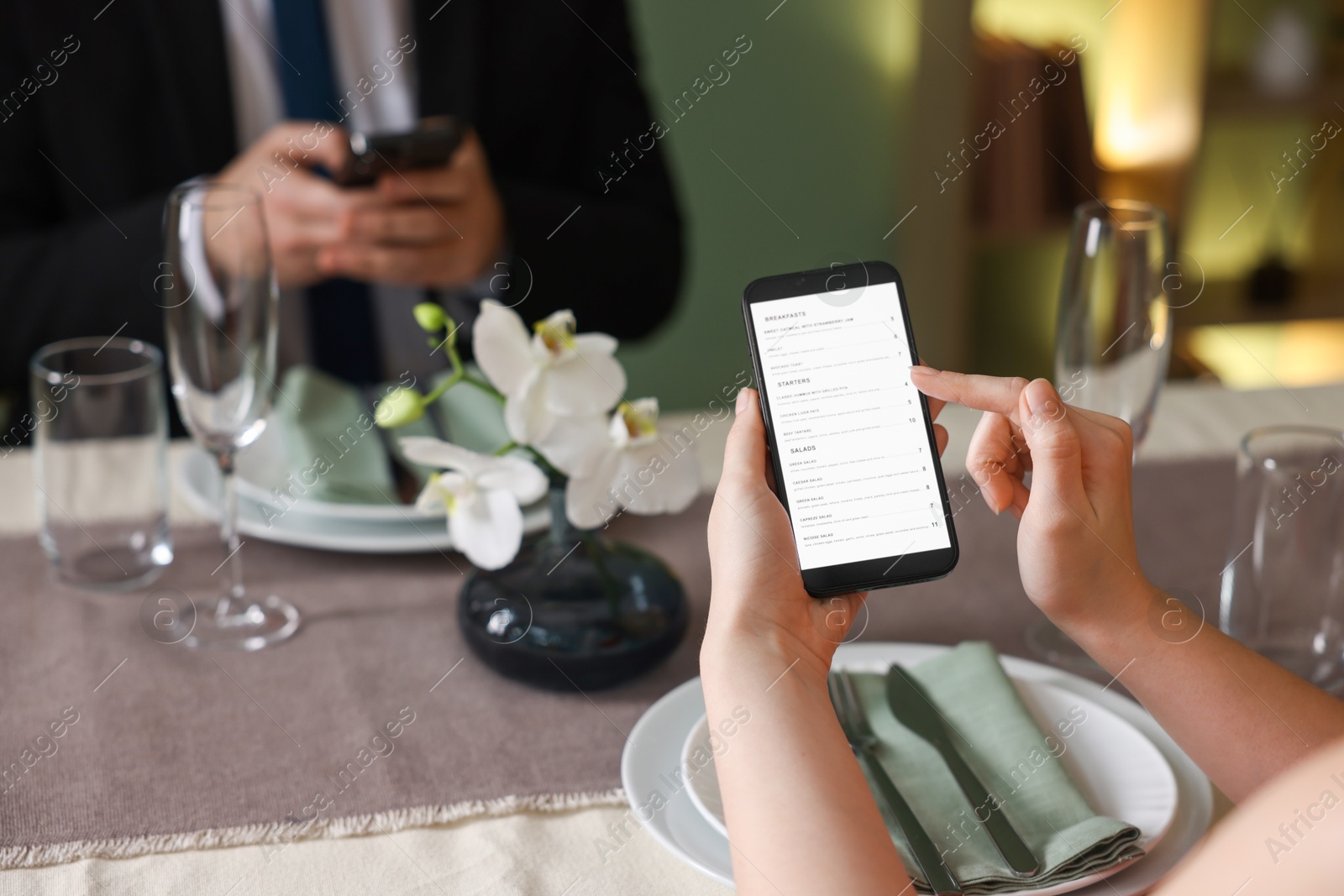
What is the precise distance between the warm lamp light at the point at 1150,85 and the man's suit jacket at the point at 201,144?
3.85ft

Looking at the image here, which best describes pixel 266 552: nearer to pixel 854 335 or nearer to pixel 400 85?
pixel 854 335

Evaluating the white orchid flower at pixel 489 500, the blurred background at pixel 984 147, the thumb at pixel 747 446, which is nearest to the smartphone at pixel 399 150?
the white orchid flower at pixel 489 500

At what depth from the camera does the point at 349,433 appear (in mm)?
854

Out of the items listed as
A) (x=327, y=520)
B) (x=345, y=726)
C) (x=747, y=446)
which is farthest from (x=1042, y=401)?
(x=327, y=520)

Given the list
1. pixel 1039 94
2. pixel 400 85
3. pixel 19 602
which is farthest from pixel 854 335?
pixel 1039 94

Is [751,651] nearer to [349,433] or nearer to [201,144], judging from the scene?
[349,433]

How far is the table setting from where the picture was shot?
52cm

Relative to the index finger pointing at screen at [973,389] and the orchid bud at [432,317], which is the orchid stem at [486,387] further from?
the index finger pointing at screen at [973,389]

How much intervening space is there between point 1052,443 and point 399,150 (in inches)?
28.7

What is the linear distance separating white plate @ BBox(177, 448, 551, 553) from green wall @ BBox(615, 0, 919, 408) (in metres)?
1.51

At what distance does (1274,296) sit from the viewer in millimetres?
2453

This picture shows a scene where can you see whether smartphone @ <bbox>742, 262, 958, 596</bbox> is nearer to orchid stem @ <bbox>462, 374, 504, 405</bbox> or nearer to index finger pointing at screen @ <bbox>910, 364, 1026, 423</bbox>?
index finger pointing at screen @ <bbox>910, 364, 1026, 423</bbox>

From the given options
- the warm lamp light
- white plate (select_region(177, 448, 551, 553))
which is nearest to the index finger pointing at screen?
white plate (select_region(177, 448, 551, 553))

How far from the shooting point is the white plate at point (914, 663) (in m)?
0.49
